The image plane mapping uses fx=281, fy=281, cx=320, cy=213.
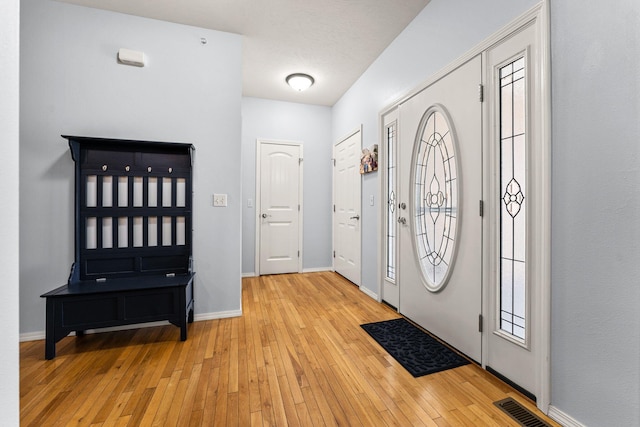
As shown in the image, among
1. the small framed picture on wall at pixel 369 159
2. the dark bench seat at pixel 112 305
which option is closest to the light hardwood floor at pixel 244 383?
the dark bench seat at pixel 112 305

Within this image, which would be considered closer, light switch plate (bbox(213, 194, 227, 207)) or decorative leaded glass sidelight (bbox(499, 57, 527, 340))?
decorative leaded glass sidelight (bbox(499, 57, 527, 340))

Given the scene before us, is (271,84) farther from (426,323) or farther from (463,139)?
(426,323)

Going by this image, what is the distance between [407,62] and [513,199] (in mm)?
1727

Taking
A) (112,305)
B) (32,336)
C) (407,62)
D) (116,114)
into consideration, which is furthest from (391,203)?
(32,336)

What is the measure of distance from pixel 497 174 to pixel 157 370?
2528 mm

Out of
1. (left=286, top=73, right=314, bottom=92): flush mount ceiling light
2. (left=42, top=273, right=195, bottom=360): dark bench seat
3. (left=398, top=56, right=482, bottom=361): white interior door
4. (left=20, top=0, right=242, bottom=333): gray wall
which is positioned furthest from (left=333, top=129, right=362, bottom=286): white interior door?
(left=42, top=273, right=195, bottom=360): dark bench seat

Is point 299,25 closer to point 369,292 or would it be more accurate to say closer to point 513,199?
point 513,199

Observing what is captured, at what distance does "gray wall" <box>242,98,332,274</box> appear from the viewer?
4.33m

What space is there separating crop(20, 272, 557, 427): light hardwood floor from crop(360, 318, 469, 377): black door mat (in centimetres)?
6

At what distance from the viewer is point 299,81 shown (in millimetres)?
3686

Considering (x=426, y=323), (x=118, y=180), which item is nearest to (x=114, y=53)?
(x=118, y=180)

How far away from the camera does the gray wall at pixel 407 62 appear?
1854 millimetres

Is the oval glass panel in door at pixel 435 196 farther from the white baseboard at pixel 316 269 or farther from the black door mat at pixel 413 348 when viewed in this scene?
the white baseboard at pixel 316 269

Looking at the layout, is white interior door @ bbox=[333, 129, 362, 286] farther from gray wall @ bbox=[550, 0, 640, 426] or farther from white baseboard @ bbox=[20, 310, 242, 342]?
gray wall @ bbox=[550, 0, 640, 426]
